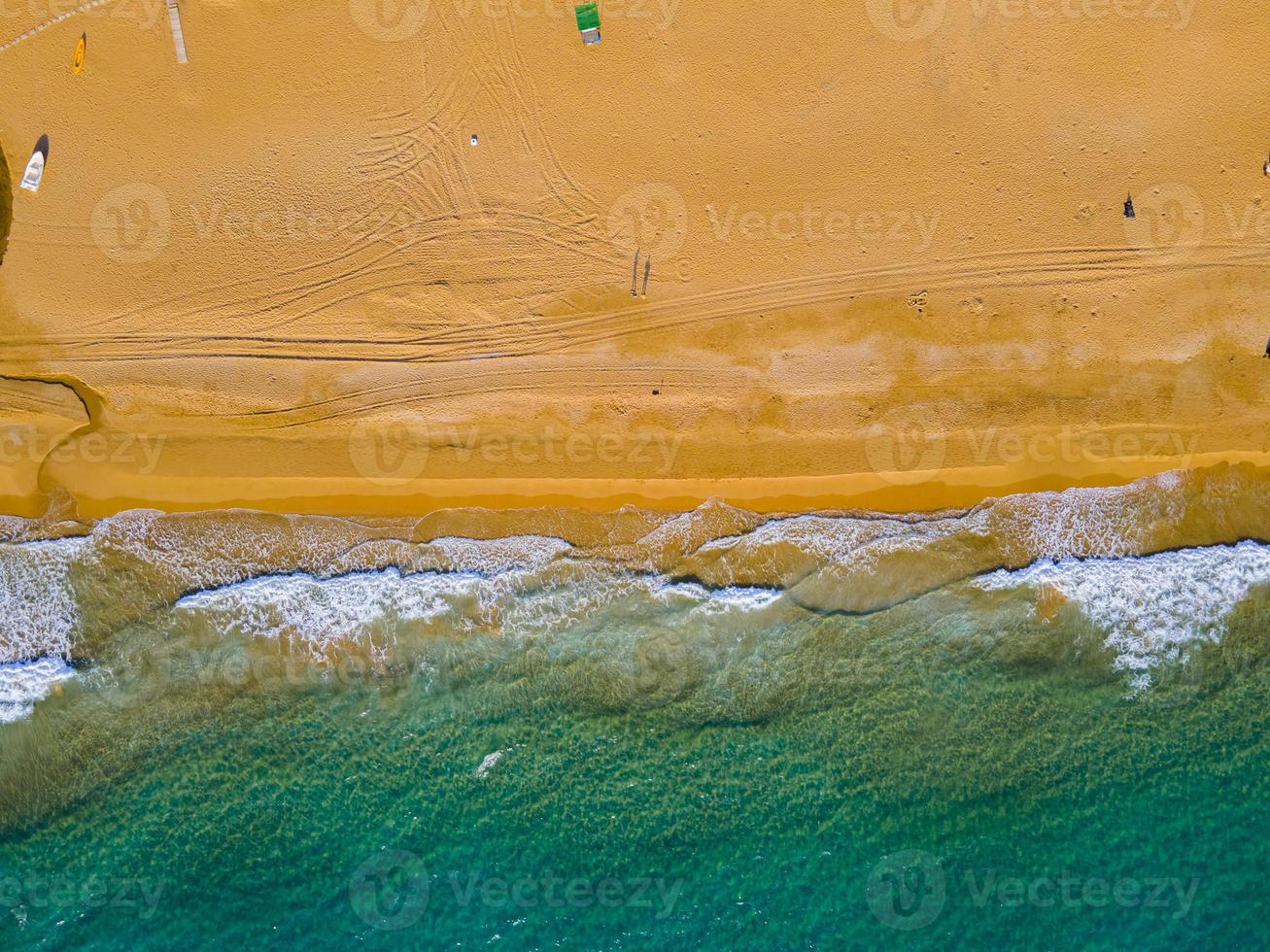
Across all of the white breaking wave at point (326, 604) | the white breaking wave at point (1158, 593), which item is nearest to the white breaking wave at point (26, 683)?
the white breaking wave at point (326, 604)

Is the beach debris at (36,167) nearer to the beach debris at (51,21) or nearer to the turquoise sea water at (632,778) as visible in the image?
the beach debris at (51,21)

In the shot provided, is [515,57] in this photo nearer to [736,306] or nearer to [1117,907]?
[736,306]

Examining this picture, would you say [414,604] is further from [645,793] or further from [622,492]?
[645,793]

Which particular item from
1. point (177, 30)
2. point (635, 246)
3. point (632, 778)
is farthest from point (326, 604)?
point (177, 30)

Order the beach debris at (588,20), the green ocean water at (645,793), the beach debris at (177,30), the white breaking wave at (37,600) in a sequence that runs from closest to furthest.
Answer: the green ocean water at (645,793), the white breaking wave at (37,600), the beach debris at (588,20), the beach debris at (177,30)

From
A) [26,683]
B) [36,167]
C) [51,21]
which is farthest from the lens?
[51,21]
